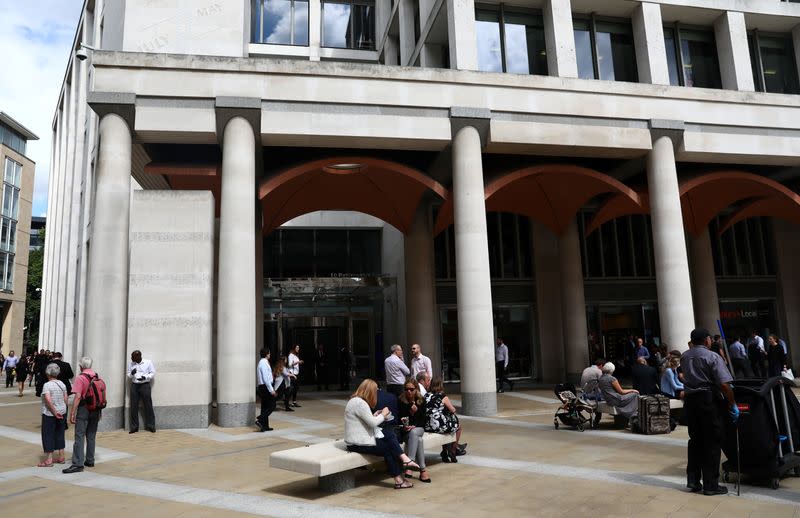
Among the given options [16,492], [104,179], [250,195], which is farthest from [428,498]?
[104,179]

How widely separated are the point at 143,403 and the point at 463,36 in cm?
1263

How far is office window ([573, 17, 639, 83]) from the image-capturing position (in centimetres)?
1894

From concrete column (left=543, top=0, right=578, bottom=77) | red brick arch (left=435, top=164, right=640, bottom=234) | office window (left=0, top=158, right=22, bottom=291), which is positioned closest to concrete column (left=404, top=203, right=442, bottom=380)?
red brick arch (left=435, top=164, right=640, bottom=234)

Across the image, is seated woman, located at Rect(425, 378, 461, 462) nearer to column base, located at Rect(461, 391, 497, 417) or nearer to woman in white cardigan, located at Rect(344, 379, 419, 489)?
woman in white cardigan, located at Rect(344, 379, 419, 489)

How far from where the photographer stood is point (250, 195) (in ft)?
47.6

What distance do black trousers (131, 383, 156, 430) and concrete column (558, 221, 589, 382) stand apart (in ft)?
50.4

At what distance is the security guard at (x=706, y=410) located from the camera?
673 cm

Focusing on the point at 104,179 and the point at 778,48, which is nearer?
the point at 104,179

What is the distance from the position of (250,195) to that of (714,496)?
1142 centimetres

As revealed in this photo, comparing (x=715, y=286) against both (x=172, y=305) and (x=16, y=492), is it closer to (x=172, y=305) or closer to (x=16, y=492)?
(x=172, y=305)

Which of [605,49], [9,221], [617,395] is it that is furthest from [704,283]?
[9,221]

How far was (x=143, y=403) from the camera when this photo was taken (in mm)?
12922

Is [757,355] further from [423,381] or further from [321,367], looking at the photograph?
[423,381]

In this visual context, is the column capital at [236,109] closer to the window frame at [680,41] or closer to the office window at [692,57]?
the office window at [692,57]
